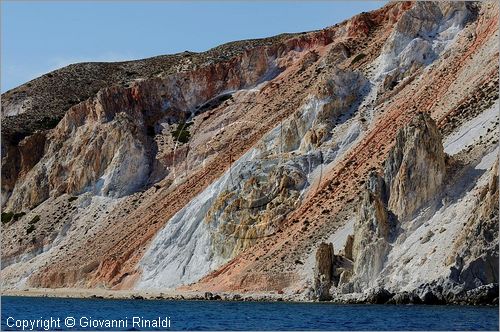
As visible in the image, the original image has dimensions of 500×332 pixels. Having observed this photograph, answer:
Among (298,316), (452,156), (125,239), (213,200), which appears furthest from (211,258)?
(298,316)

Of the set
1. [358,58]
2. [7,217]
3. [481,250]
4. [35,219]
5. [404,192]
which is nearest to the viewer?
[481,250]

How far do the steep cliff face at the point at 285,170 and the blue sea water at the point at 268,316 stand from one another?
162 inches

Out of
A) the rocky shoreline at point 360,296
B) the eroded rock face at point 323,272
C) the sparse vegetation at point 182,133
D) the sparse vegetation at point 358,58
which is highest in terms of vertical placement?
the sparse vegetation at point 358,58

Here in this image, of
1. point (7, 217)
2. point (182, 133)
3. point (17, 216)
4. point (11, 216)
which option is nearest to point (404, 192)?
point (182, 133)

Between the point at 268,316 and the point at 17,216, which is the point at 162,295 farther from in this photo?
the point at 17,216

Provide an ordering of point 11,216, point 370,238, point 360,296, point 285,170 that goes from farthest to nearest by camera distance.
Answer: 1. point 11,216
2. point 285,170
3. point 370,238
4. point 360,296

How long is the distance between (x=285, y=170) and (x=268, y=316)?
2942cm

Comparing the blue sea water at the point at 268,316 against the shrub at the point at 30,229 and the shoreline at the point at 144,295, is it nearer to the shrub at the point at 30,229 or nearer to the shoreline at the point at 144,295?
the shoreline at the point at 144,295

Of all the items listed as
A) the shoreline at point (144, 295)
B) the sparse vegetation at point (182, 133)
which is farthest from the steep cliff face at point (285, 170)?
the shoreline at point (144, 295)

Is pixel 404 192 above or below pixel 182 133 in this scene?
below

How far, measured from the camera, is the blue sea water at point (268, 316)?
128ft

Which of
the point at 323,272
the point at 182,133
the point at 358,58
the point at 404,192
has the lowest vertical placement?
the point at 323,272

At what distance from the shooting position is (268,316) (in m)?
45.7

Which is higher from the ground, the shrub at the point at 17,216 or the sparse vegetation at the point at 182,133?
the sparse vegetation at the point at 182,133
